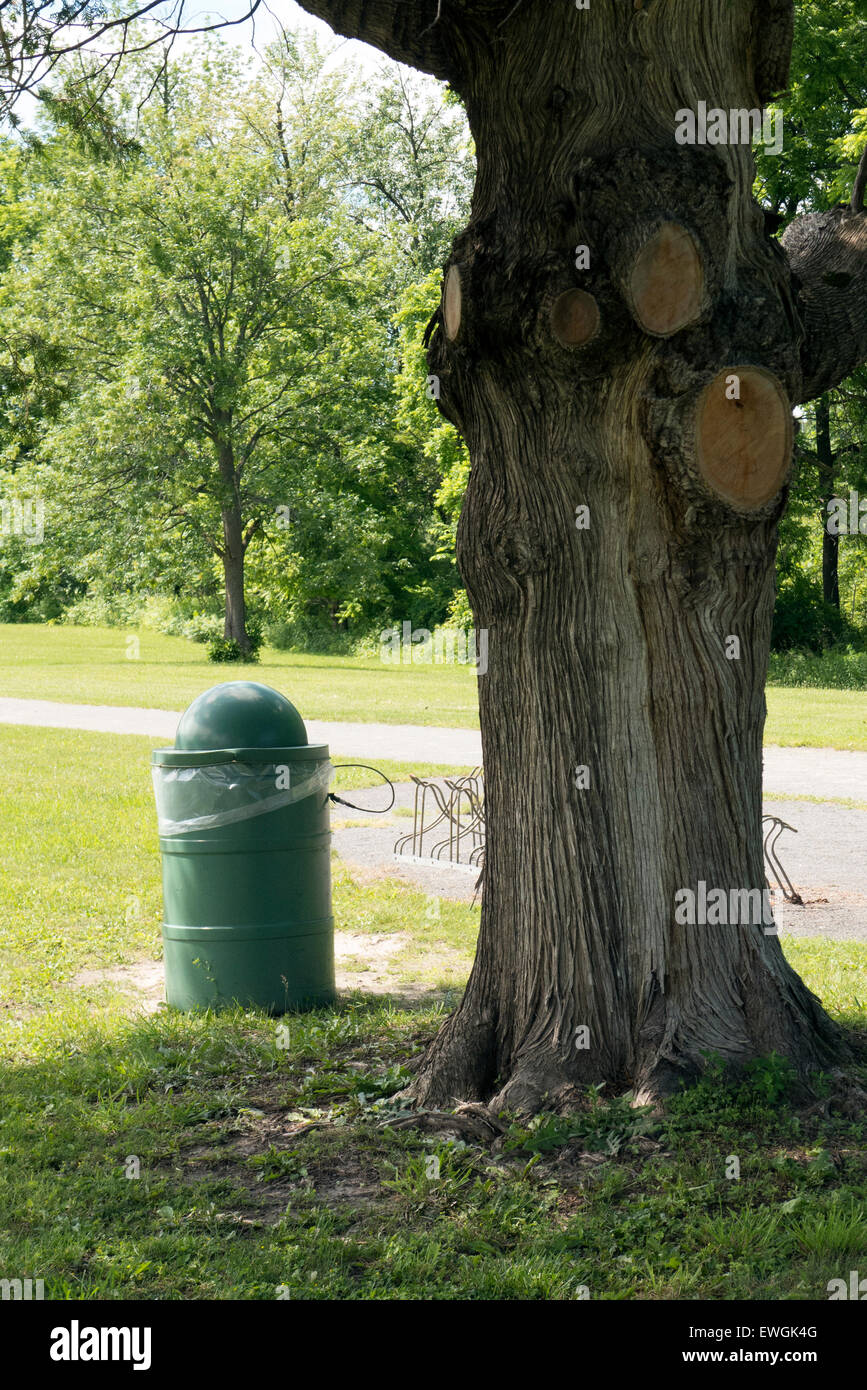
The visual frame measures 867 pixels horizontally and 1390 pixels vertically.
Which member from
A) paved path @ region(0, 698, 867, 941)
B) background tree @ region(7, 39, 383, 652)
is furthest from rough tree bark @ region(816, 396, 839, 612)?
paved path @ region(0, 698, 867, 941)

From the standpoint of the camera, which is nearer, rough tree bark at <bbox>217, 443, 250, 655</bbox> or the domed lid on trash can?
the domed lid on trash can

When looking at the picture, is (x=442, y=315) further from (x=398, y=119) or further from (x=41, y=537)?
(x=398, y=119)

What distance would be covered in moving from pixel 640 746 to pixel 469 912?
4084mm

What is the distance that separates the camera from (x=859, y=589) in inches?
1425

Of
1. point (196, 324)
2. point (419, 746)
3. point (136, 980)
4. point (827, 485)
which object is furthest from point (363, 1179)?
point (196, 324)

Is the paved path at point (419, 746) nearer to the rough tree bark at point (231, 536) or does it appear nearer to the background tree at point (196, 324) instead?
the rough tree bark at point (231, 536)

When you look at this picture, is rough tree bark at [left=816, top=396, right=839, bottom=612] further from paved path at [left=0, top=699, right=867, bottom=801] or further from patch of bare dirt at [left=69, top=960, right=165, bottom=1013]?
patch of bare dirt at [left=69, top=960, right=165, bottom=1013]

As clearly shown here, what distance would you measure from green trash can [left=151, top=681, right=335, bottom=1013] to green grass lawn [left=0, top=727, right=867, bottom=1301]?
207 mm

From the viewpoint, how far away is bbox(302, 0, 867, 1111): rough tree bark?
4.23 m

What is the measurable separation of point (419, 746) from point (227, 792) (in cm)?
994

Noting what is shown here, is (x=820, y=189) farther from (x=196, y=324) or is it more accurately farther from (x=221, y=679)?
(x=196, y=324)

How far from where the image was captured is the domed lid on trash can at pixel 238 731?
6.02 m

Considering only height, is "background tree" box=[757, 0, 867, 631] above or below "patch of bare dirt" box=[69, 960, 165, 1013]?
above

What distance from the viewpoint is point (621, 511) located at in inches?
175
